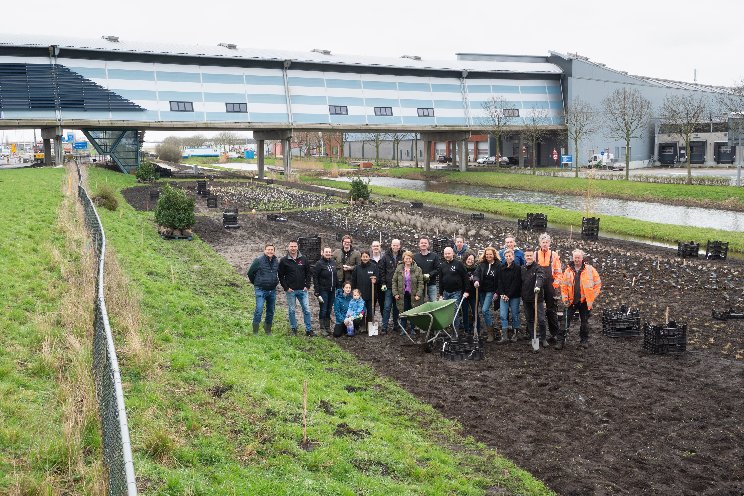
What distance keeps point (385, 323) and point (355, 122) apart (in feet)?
159

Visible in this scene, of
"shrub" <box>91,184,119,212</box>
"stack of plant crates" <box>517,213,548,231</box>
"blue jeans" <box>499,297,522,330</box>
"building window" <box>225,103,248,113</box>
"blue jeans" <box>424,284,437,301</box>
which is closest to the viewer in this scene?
"blue jeans" <box>499,297,522,330</box>

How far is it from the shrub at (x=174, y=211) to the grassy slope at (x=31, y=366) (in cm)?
678

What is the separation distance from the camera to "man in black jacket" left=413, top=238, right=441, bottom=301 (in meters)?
13.8

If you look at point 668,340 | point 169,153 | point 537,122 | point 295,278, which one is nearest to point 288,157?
point 537,122

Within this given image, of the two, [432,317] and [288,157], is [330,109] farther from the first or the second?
[432,317]

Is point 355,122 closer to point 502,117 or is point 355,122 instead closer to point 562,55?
point 502,117

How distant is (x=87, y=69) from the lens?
52.4m

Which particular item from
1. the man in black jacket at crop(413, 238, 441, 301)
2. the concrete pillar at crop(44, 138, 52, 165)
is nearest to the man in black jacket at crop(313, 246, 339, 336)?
the man in black jacket at crop(413, 238, 441, 301)

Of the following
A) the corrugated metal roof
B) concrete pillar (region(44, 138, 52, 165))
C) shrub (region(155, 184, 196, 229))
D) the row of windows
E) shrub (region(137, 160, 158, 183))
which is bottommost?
shrub (region(155, 184, 196, 229))

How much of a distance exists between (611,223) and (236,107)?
3476cm

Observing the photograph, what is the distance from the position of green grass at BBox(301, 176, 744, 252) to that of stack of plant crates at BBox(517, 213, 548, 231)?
2454mm

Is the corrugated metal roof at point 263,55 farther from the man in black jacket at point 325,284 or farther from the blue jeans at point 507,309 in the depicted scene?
the blue jeans at point 507,309

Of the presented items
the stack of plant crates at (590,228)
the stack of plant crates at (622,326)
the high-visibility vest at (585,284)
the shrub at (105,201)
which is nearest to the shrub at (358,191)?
the shrub at (105,201)

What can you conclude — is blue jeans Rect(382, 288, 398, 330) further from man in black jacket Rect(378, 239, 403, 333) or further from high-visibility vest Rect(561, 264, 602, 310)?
high-visibility vest Rect(561, 264, 602, 310)
